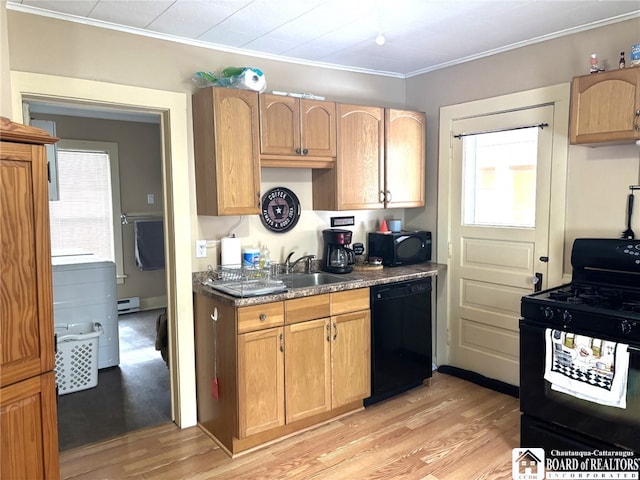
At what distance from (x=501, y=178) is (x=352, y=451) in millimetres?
2097

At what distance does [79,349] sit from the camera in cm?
365

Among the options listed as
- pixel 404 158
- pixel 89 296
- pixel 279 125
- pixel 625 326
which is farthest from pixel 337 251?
pixel 89 296

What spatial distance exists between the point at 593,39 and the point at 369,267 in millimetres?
2001

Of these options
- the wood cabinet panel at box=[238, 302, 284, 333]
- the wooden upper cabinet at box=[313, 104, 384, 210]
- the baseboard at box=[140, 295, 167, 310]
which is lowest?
the baseboard at box=[140, 295, 167, 310]

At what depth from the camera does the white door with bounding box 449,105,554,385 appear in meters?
3.17

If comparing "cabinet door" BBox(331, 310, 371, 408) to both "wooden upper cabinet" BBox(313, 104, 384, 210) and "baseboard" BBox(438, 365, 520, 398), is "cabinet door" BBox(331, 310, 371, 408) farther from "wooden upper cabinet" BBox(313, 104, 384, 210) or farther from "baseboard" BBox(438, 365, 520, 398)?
"baseboard" BBox(438, 365, 520, 398)

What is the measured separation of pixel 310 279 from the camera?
3.37m

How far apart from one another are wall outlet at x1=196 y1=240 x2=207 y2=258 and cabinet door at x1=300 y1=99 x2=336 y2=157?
2.85 ft

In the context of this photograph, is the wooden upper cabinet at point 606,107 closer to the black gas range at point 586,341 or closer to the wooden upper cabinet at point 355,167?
the black gas range at point 586,341

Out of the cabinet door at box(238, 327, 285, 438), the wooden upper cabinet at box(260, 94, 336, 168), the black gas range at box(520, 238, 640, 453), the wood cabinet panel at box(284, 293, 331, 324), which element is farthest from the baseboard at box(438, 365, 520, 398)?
the wooden upper cabinet at box(260, 94, 336, 168)

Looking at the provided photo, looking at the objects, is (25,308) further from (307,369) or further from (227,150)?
(307,369)

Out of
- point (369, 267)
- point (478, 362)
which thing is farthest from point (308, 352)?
point (478, 362)

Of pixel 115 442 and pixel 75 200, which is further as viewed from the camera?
pixel 75 200

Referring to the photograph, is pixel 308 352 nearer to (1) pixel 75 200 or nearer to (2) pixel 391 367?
(2) pixel 391 367
